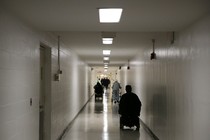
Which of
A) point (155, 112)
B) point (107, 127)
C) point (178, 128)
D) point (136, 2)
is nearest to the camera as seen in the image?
point (136, 2)

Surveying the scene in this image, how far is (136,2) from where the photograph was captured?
3410 millimetres

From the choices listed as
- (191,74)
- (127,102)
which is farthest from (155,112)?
(191,74)

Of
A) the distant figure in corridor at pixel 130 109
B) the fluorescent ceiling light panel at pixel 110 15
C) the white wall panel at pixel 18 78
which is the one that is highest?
the fluorescent ceiling light panel at pixel 110 15

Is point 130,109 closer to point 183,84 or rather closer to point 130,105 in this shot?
point 130,105

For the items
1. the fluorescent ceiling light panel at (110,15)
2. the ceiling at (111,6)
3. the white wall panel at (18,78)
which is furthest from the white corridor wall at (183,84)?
the white wall panel at (18,78)

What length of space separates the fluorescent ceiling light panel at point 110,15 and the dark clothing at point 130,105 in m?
4.65

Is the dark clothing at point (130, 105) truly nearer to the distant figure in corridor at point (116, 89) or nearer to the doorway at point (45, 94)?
the doorway at point (45, 94)

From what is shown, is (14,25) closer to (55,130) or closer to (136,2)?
(136,2)

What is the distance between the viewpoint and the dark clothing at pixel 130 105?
346 inches

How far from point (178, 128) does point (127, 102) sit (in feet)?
11.5

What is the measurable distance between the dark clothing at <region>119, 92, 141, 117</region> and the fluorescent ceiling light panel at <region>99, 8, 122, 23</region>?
4.65 meters

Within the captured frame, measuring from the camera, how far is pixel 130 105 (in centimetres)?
880

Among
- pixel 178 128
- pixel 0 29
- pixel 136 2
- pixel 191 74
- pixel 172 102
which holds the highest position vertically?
pixel 136 2

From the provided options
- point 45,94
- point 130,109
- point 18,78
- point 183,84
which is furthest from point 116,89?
point 18,78
